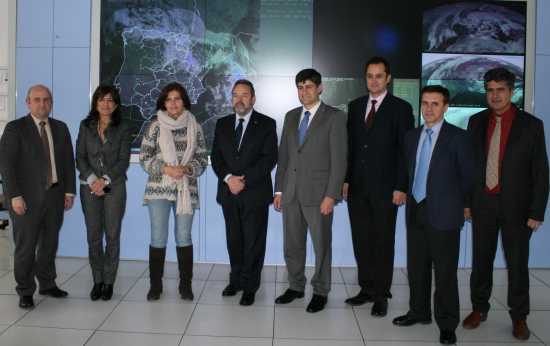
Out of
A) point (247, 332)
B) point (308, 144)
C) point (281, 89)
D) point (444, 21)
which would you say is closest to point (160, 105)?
point (308, 144)

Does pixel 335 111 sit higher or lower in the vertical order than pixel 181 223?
higher

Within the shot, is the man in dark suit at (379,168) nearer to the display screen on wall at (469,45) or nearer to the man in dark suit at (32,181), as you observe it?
the display screen on wall at (469,45)

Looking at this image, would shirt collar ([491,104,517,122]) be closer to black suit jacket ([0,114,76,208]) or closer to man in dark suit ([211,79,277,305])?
man in dark suit ([211,79,277,305])

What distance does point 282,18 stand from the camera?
4918 millimetres

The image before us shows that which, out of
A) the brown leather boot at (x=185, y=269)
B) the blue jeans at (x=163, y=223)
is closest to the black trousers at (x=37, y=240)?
the blue jeans at (x=163, y=223)

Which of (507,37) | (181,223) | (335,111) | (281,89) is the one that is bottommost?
(181,223)

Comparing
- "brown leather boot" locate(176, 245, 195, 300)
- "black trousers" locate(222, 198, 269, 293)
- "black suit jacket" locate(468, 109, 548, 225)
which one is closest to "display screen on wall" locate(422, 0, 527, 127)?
"black suit jacket" locate(468, 109, 548, 225)

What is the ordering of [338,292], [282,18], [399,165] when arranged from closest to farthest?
[399,165]
[338,292]
[282,18]

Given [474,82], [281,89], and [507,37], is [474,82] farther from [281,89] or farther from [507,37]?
[281,89]

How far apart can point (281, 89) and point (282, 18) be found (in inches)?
25.1

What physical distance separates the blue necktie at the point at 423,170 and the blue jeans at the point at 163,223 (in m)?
1.60

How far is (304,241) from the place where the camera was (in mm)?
3912

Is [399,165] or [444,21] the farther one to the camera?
[444,21]

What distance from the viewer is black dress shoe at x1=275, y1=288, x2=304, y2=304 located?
3877mm
